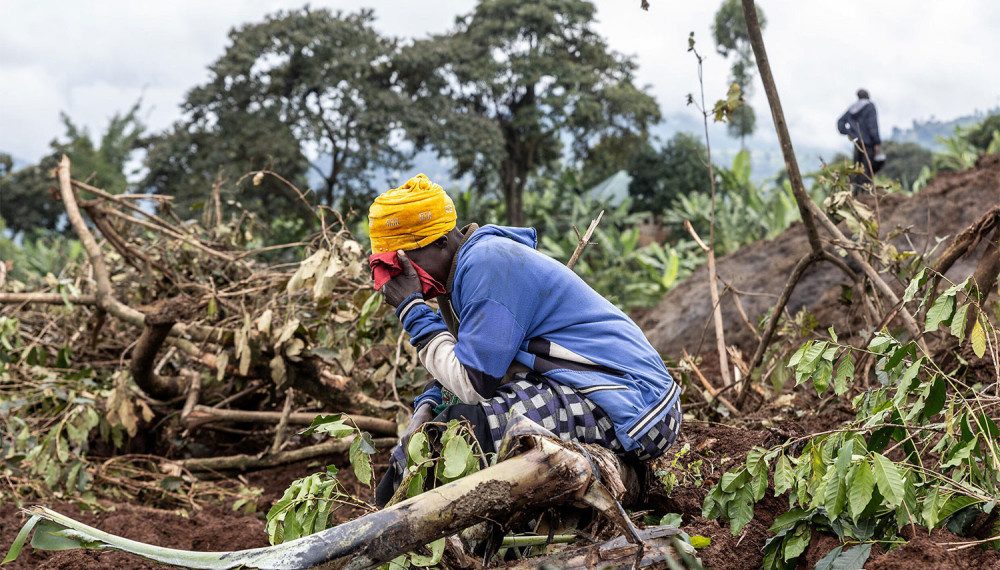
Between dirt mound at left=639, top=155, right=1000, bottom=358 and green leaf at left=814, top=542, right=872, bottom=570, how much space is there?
4013mm

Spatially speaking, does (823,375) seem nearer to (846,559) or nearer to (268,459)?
(846,559)

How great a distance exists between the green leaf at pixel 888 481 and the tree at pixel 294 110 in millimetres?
17107

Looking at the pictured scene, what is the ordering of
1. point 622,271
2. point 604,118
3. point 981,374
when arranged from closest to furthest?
point 981,374
point 622,271
point 604,118

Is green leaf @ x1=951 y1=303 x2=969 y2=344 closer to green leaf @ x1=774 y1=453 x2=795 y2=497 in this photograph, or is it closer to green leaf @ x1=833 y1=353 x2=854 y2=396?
green leaf @ x1=833 y1=353 x2=854 y2=396

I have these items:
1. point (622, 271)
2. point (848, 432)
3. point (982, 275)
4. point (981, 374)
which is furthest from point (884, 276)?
point (622, 271)

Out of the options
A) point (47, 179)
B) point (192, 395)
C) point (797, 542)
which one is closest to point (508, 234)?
point (797, 542)

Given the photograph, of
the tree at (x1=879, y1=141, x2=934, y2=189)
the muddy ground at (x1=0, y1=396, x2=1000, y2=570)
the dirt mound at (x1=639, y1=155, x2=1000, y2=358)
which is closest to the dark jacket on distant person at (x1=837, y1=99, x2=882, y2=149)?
the dirt mound at (x1=639, y1=155, x2=1000, y2=358)

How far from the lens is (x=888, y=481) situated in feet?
6.34

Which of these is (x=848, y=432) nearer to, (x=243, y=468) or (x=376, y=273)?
(x=376, y=273)

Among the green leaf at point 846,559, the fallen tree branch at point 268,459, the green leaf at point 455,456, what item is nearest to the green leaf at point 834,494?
the green leaf at point 846,559

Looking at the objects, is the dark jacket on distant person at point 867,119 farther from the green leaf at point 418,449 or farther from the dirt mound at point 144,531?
the green leaf at point 418,449

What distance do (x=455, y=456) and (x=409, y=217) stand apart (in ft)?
2.48

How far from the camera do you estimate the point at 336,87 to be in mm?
19094

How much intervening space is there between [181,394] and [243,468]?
609 mm
